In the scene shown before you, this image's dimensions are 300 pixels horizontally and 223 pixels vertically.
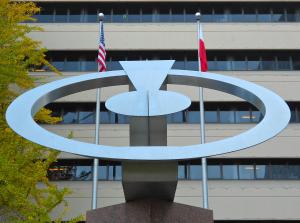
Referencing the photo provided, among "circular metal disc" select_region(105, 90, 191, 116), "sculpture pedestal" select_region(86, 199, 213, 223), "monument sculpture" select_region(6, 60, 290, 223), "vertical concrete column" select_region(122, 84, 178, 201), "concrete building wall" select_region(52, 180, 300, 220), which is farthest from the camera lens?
"concrete building wall" select_region(52, 180, 300, 220)

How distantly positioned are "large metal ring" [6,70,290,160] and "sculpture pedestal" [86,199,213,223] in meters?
1.87

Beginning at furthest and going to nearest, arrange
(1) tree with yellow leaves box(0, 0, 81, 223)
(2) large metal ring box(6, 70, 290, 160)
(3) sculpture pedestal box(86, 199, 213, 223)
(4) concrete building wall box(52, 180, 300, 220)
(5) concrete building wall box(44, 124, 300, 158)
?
(5) concrete building wall box(44, 124, 300, 158), (4) concrete building wall box(52, 180, 300, 220), (1) tree with yellow leaves box(0, 0, 81, 223), (3) sculpture pedestal box(86, 199, 213, 223), (2) large metal ring box(6, 70, 290, 160)

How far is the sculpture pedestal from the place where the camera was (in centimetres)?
1073

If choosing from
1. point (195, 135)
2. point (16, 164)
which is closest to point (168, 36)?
point (195, 135)

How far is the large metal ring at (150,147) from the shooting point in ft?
29.9

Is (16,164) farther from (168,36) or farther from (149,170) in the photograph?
(168,36)

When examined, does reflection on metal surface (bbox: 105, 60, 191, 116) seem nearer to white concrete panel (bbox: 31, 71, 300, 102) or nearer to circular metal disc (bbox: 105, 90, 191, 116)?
circular metal disc (bbox: 105, 90, 191, 116)

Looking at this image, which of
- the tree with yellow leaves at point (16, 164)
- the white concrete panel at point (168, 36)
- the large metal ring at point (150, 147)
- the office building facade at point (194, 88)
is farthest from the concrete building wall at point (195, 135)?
the large metal ring at point (150, 147)

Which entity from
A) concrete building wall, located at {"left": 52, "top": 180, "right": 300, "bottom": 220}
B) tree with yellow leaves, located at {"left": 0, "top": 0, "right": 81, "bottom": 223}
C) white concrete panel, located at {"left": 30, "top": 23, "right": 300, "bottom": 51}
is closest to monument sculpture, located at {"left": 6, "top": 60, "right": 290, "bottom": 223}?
tree with yellow leaves, located at {"left": 0, "top": 0, "right": 81, "bottom": 223}

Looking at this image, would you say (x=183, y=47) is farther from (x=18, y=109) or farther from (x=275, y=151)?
(x=18, y=109)

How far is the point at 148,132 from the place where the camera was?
34.2 ft

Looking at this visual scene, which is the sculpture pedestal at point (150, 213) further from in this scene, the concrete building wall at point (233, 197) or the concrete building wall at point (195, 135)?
the concrete building wall at point (195, 135)

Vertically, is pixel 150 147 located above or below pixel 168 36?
above

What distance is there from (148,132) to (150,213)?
1.64m
